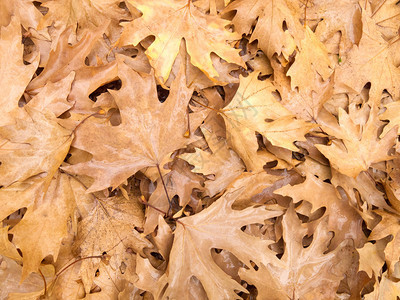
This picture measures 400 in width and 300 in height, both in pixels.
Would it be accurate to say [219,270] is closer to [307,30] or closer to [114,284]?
[114,284]

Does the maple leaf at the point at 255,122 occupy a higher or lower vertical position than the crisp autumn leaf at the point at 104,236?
higher

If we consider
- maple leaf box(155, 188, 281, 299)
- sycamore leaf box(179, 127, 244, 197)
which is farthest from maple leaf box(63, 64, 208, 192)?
maple leaf box(155, 188, 281, 299)

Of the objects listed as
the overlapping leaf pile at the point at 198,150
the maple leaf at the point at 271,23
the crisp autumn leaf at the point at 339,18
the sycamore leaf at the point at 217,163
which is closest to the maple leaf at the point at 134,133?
the overlapping leaf pile at the point at 198,150

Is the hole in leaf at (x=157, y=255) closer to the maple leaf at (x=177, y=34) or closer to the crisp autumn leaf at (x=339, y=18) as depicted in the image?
the maple leaf at (x=177, y=34)

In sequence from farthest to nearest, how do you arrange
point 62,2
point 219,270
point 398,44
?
point 398,44
point 62,2
point 219,270

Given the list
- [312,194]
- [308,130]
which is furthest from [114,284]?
[308,130]

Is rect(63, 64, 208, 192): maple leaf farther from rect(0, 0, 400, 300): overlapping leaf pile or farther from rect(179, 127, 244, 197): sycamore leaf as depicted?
rect(179, 127, 244, 197): sycamore leaf
